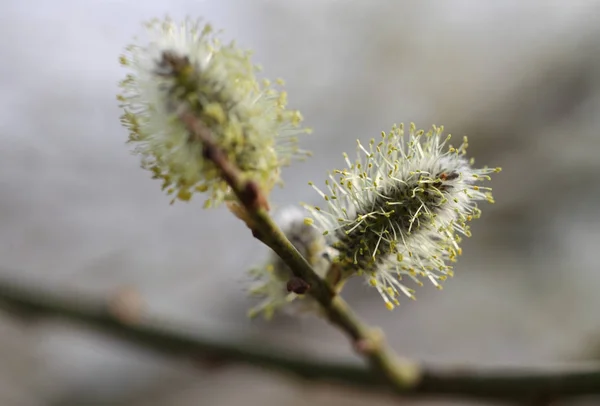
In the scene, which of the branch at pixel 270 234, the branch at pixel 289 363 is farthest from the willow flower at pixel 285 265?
the branch at pixel 289 363

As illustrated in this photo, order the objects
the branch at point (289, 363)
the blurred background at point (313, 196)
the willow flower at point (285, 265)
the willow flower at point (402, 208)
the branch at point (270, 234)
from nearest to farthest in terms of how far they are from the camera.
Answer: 1. the branch at point (270, 234)
2. the willow flower at point (402, 208)
3. the willow flower at point (285, 265)
4. the branch at point (289, 363)
5. the blurred background at point (313, 196)

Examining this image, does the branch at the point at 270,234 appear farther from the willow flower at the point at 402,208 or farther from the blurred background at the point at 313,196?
the blurred background at the point at 313,196

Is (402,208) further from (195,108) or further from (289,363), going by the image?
(289,363)

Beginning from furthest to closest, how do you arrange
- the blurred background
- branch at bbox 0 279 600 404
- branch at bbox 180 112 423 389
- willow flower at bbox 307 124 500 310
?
the blurred background, branch at bbox 0 279 600 404, willow flower at bbox 307 124 500 310, branch at bbox 180 112 423 389

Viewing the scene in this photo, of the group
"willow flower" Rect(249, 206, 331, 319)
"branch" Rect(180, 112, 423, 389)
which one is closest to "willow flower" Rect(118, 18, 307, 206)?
"branch" Rect(180, 112, 423, 389)

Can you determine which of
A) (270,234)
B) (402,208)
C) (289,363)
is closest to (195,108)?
(270,234)

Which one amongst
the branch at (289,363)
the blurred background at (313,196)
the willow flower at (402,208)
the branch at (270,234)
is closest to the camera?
the branch at (270,234)

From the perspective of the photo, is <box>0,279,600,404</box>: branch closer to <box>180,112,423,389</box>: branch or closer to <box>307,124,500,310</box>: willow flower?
<box>180,112,423,389</box>: branch
